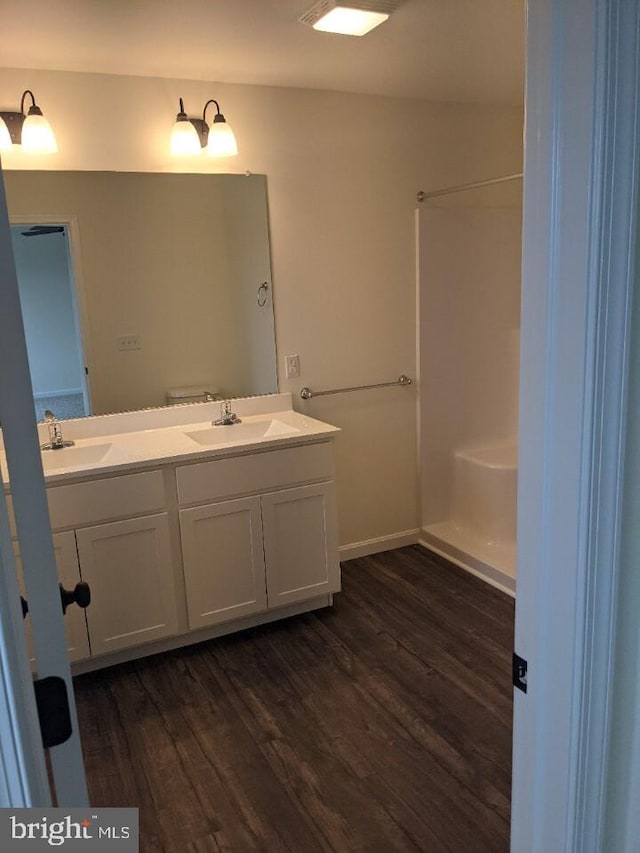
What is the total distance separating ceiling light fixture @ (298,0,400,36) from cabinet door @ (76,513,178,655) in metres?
1.82

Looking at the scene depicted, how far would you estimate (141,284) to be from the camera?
2.94m

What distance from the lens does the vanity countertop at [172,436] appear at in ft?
8.38

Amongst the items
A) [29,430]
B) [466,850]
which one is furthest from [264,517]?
[29,430]

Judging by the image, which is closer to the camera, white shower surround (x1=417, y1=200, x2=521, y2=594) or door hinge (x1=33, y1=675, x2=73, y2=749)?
door hinge (x1=33, y1=675, x2=73, y2=749)

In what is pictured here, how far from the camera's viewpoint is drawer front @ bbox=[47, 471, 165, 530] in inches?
95.0

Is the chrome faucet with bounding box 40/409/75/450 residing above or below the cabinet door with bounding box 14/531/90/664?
above

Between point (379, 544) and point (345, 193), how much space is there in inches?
73.0

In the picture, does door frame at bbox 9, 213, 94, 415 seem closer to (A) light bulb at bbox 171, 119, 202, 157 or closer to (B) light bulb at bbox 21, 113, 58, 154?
(B) light bulb at bbox 21, 113, 58, 154

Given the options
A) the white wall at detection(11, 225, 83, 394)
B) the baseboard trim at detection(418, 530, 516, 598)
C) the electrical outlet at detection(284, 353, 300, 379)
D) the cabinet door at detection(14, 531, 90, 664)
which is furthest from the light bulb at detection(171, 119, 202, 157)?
the baseboard trim at detection(418, 530, 516, 598)

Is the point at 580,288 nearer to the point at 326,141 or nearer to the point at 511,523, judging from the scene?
the point at 326,141

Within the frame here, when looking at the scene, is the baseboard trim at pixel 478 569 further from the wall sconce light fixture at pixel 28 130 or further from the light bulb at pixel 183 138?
the wall sconce light fixture at pixel 28 130

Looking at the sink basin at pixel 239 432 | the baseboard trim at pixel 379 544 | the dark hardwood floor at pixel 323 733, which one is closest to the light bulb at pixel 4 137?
the sink basin at pixel 239 432

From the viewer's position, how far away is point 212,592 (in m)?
2.75

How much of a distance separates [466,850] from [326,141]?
2873 mm
